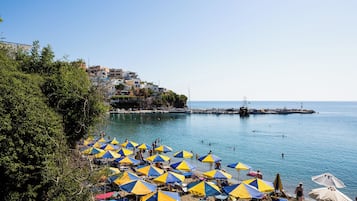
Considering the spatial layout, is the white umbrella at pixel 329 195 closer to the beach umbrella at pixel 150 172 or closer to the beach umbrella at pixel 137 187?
the beach umbrella at pixel 137 187

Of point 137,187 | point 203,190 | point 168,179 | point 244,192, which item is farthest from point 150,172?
point 244,192

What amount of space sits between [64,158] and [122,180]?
5327 millimetres

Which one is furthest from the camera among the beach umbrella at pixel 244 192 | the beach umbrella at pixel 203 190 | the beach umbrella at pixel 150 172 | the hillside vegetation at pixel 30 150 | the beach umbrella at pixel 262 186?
the beach umbrella at pixel 150 172

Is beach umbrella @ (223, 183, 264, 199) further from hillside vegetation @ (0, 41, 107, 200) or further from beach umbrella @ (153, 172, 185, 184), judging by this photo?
hillside vegetation @ (0, 41, 107, 200)

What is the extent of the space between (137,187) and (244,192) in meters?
5.35

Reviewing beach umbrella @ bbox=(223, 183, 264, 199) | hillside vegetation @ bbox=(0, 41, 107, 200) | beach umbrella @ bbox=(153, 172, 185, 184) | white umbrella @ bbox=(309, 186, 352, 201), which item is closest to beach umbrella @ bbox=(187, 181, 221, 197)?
beach umbrella @ bbox=(223, 183, 264, 199)

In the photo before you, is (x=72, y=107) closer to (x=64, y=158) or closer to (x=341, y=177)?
(x=64, y=158)

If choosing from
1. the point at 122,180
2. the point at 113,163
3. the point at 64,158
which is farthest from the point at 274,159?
the point at 64,158

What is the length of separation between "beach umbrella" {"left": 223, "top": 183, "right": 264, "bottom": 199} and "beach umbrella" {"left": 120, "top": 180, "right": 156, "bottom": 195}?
13.1ft

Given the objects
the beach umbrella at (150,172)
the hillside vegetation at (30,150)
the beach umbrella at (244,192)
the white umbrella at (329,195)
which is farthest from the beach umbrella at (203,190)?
the hillside vegetation at (30,150)

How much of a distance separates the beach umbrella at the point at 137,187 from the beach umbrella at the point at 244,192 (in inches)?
157

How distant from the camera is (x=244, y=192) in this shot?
1302 centimetres

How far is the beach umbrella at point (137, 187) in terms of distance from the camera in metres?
12.7

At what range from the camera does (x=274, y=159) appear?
98.6ft
